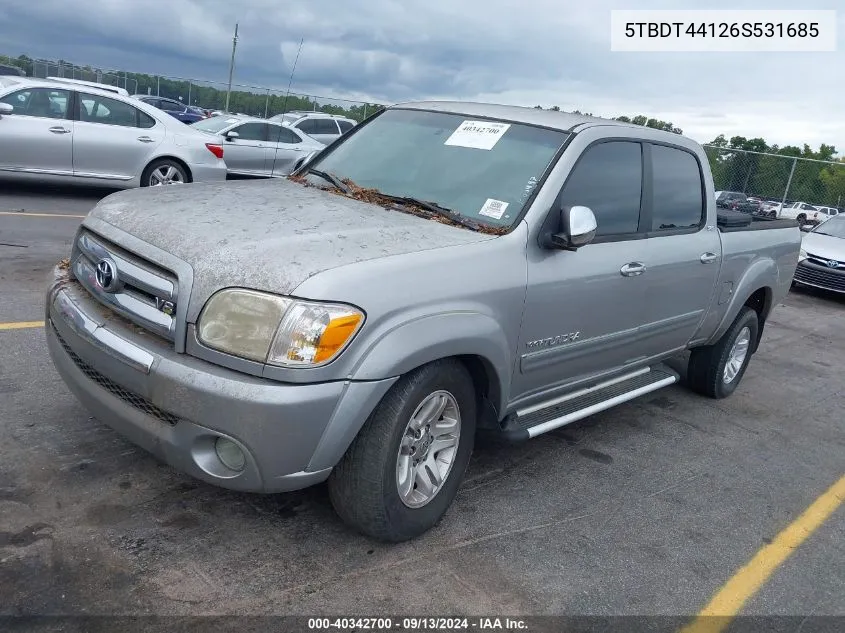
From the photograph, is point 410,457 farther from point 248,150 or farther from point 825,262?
point 248,150

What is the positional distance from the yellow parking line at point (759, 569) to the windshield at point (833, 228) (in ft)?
31.2

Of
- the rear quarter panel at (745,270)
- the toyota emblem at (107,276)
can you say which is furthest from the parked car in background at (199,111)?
the toyota emblem at (107,276)

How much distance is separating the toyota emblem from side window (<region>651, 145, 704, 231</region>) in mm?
2924

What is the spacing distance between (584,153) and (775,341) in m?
5.58

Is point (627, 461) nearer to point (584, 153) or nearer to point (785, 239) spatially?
point (584, 153)

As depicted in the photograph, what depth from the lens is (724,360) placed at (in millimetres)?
5812

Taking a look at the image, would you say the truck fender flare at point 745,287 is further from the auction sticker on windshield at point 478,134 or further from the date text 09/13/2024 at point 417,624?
the date text 09/13/2024 at point 417,624

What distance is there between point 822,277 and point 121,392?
11.4 m

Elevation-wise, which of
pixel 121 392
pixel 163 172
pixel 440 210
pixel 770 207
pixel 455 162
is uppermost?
pixel 455 162

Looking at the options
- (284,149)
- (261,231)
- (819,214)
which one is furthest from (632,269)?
(819,214)

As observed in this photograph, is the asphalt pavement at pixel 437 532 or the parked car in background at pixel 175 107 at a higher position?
the parked car in background at pixel 175 107

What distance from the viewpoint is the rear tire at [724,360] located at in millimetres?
5781

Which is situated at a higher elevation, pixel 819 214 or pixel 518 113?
pixel 518 113

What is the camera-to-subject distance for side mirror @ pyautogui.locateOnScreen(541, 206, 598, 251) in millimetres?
3521
